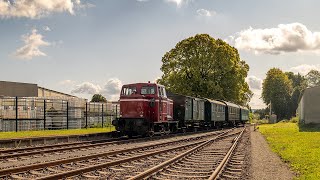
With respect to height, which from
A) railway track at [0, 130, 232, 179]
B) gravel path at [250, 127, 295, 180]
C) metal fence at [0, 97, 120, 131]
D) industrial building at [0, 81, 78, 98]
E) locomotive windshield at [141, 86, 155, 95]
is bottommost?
gravel path at [250, 127, 295, 180]

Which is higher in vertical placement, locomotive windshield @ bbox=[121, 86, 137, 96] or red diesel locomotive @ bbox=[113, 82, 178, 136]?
locomotive windshield @ bbox=[121, 86, 137, 96]

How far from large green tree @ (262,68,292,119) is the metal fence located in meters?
78.3

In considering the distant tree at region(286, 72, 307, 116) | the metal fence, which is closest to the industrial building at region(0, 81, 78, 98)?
the metal fence

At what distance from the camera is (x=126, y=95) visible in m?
24.2

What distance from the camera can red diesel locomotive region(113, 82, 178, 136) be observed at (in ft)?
77.3

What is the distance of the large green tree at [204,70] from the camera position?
52.1 meters

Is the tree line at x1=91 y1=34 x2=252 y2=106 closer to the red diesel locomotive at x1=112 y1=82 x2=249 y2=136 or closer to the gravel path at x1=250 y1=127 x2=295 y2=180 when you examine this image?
the red diesel locomotive at x1=112 y1=82 x2=249 y2=136

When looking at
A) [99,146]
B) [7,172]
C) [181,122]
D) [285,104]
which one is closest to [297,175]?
[7,172]

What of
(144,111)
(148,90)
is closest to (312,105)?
(148,90)

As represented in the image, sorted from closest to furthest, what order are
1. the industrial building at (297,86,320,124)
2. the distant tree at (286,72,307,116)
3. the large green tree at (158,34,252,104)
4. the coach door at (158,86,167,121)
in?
the coach door at (158,86,167,121)
the industrial building at (297,86,320,124)
the large green tree at (158,34,252,104)
the distant tree at (286,72,307,116)

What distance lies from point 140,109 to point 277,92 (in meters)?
90.6

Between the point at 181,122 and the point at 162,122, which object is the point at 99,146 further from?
the point at 181,122

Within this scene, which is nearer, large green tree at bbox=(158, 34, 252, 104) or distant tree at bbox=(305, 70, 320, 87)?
large green tree at bbox=(158, 34, 252, 104)

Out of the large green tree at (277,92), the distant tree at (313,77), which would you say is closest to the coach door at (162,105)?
the large green tree at (277,92)
